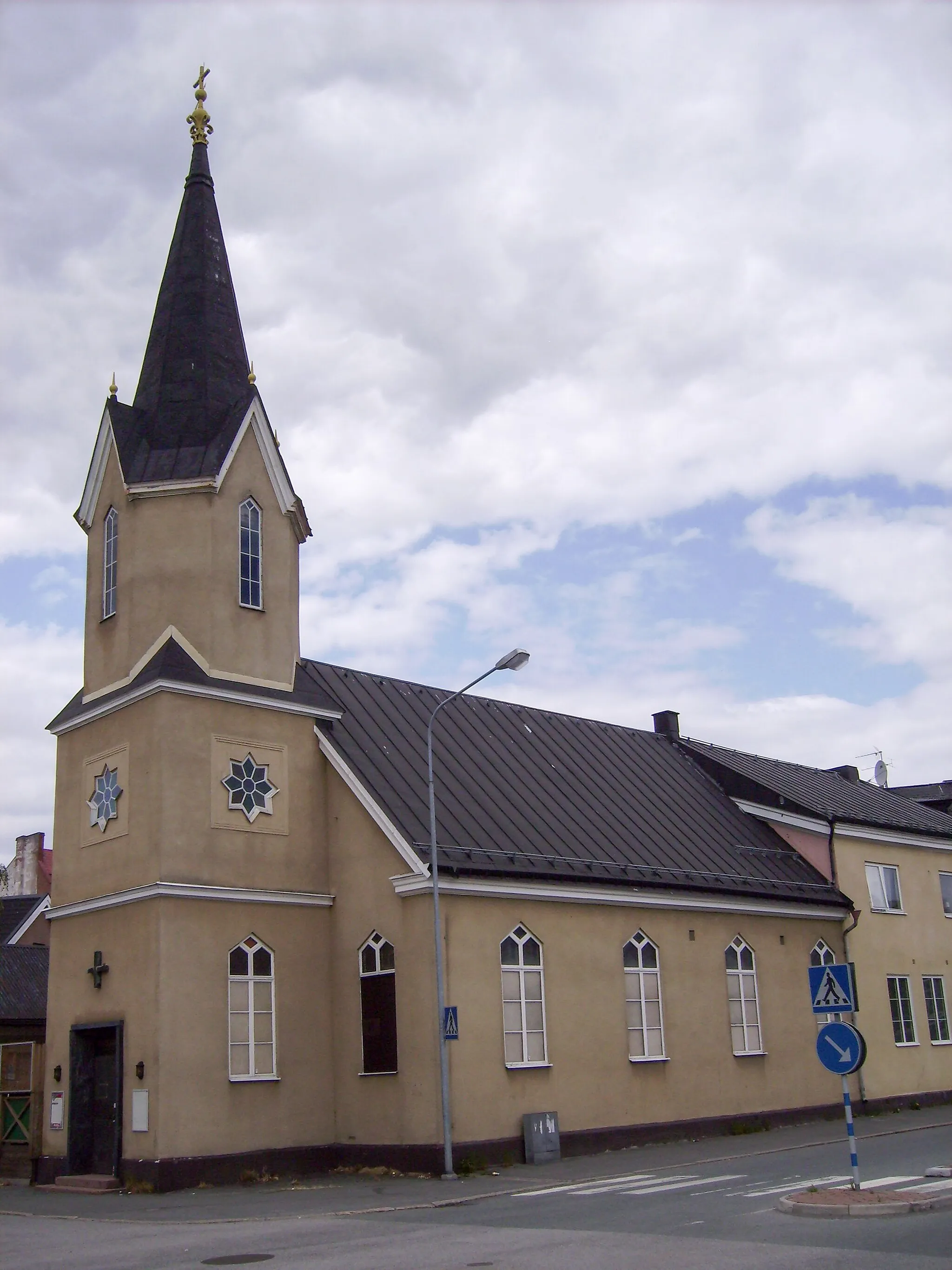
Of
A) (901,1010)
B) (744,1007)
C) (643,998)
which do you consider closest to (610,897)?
(643,998)

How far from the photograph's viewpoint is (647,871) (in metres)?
26.8

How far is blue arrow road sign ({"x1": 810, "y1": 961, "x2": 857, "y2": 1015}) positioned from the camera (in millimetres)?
14680

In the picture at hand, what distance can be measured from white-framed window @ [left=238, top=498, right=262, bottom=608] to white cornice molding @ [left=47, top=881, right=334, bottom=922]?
5.51 meters

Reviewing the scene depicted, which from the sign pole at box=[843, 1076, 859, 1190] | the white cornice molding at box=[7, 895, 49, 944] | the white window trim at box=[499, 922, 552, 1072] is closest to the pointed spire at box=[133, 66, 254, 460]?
the white window trim at box=[499, 922, 552, 1072]

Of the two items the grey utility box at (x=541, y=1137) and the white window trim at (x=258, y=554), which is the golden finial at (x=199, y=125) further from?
the grey utility box at (x=541, y=1137)

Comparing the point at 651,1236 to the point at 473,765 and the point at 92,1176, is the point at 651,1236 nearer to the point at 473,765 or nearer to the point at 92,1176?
the point at 92,1176

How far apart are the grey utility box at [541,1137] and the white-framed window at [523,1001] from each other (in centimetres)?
90

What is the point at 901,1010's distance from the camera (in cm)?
3241

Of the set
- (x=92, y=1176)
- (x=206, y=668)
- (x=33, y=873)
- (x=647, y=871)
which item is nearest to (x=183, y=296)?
(x=206, y=668)

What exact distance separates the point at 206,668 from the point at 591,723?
13678 millimetres

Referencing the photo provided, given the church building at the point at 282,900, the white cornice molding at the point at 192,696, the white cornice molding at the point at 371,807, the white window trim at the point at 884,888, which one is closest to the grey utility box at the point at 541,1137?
the church building at the point at 282,900

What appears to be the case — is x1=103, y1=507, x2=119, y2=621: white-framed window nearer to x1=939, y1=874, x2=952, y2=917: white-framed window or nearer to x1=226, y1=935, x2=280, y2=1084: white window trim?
x1=226, y1=935, x2=280, y2=1084: white window trim

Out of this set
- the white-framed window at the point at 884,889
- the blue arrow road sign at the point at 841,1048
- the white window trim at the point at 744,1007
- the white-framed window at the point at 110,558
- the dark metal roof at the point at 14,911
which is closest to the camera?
the blue arrow road sign at the point at 841,1048

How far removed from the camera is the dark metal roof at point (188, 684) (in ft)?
75.5
